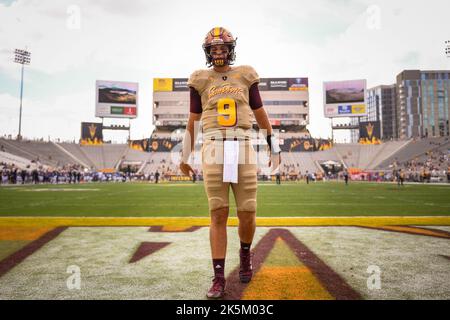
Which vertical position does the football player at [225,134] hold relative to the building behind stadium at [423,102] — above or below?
below

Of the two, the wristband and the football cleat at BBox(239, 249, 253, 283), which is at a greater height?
the wristband

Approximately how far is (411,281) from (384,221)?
139 inches

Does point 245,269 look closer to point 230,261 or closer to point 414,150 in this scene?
point 230,261

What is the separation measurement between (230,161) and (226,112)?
464mm

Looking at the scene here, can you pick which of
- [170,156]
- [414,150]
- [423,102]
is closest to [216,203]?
[170,156]

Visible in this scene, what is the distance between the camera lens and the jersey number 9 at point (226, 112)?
276cm

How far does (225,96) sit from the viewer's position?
278 centimetres

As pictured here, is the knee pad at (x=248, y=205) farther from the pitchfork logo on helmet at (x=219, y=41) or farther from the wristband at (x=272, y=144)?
the pitchfork logo on helmet at (x=219, y=41)

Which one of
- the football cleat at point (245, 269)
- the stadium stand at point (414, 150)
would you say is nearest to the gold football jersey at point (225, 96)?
the football cleat at point (245, 269)

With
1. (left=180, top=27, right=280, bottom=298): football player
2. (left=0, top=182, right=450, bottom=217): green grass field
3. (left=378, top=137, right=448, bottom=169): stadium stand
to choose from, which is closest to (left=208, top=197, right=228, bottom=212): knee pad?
(left=180, top=27, right=280, bottom=298): football player

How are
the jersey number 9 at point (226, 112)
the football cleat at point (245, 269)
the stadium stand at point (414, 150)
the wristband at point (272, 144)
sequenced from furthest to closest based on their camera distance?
the stadium stand at point (414, 150) < the wristband at point (272, 144) < the jersey number 9 at point (226, 112) < the football cleat at point (245, 269)

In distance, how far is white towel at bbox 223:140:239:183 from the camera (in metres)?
2.63

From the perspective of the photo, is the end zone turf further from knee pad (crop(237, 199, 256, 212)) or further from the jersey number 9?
the jersey number 9

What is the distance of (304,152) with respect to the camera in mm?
50812
